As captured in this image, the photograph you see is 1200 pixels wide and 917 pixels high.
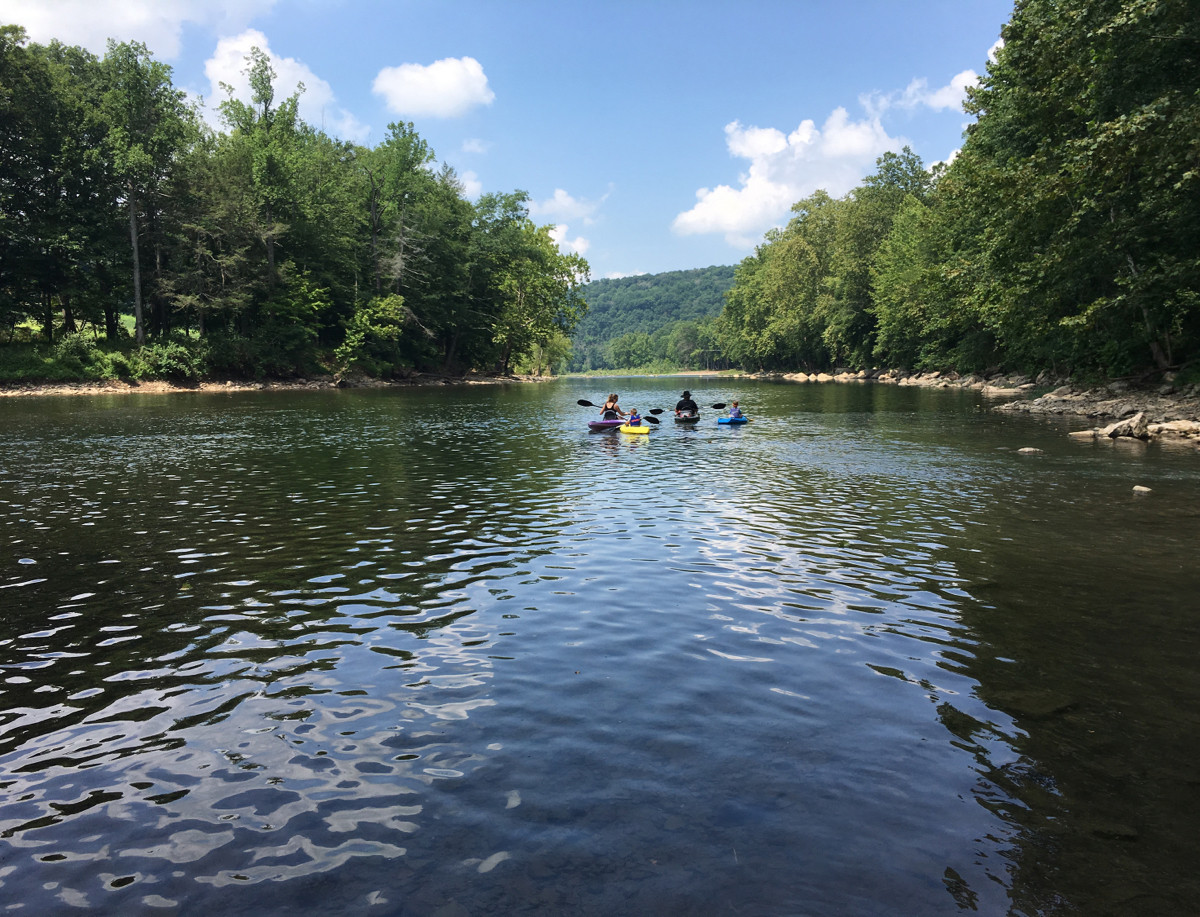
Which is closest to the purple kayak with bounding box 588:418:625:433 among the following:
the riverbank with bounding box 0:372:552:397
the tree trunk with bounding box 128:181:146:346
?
the riverbank with bounding box 0:372:552:397

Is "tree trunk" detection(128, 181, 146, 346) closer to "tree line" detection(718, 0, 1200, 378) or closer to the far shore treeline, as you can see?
the far shore treeline

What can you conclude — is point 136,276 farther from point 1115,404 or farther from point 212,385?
point 1115,404

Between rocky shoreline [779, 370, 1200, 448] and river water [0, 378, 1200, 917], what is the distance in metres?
11.8

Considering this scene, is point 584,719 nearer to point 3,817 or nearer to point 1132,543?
point 3,817

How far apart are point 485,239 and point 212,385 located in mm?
37938

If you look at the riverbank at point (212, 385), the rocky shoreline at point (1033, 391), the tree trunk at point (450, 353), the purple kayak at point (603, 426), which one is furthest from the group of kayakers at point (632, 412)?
the tree trunk at point (450, 353)

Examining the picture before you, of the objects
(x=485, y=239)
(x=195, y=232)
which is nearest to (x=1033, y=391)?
(x=485, y=239)

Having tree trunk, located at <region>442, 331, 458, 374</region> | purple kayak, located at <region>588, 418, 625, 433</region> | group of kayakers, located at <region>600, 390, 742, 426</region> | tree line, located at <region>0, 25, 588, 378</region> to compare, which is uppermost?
tree line, located at <region>0, 25, 588, 378</region>

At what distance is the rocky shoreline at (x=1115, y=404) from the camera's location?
2597cm

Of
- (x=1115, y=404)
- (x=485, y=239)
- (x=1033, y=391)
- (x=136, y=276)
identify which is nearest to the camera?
(x=1115, y=404)

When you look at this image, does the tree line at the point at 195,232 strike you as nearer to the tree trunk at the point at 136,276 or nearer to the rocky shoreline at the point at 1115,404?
the tree trunk at the point at 136,276

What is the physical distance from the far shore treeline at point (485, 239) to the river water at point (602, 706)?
1832 cm

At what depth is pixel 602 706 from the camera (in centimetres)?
666

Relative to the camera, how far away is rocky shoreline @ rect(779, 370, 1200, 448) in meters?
26.0
